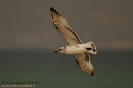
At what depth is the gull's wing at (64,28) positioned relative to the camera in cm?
189

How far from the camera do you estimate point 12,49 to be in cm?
195

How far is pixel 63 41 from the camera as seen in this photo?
6.41 ft

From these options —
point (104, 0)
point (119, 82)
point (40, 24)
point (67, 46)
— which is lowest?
point (119, 82)

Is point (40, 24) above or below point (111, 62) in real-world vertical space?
above

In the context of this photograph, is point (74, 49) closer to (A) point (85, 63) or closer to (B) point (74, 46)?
(B) point (74, 46)

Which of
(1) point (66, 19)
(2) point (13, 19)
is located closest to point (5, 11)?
(2) point (13, 19)

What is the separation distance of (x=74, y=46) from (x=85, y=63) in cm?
15

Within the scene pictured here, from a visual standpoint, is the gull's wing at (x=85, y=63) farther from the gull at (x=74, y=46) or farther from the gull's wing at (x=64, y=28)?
the gull's wing at (x=64, y=28)

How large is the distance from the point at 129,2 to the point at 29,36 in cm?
78

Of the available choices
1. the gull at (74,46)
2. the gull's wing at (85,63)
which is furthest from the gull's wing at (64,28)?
the gull's wing at (85,63)

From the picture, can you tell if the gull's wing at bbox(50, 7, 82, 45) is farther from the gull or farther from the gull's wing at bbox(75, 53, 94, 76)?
the gull's wing at bbox(75, 53, 94, 76)

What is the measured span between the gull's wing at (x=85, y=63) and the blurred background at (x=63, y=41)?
0.10ft

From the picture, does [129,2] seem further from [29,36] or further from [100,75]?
→ [29,36]

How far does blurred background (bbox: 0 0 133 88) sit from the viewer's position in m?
1.95
